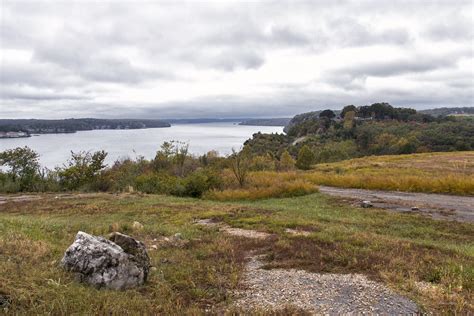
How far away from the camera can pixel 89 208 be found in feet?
58.1

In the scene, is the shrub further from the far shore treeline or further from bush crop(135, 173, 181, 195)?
bush crop(135, 173, 181, 195)

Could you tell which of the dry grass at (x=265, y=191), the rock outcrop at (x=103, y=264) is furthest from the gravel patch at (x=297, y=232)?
the dry grass at (x=265, y=191)

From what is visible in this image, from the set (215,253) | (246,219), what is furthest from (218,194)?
(215,253)

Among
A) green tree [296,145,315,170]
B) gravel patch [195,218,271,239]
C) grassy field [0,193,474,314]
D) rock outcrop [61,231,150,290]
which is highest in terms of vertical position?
rock outcrop [61,231,150,290]

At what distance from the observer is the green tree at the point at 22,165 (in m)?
34.1

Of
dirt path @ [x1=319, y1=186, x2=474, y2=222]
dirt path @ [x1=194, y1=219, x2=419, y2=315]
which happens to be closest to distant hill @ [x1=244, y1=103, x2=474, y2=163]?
dirt path @ [x1=319, y1=186, x2=474, y2=222]

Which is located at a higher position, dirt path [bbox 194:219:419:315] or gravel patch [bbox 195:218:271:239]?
dirt path [bbox 194:219:419:315]

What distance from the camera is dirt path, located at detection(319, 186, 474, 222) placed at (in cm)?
1505

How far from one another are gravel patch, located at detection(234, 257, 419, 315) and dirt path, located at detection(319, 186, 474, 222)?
10275mm

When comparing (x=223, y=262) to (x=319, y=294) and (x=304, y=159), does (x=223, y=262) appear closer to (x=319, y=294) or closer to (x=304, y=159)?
(x=319, y=294)

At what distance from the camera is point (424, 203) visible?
17.6m

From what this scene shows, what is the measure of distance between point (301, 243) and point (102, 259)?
4921 millimetres

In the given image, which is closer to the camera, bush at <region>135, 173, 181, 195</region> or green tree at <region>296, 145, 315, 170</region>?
bush at <region>135, 173, 181, 195</region>

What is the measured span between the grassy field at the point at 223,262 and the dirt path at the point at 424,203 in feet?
7.34
